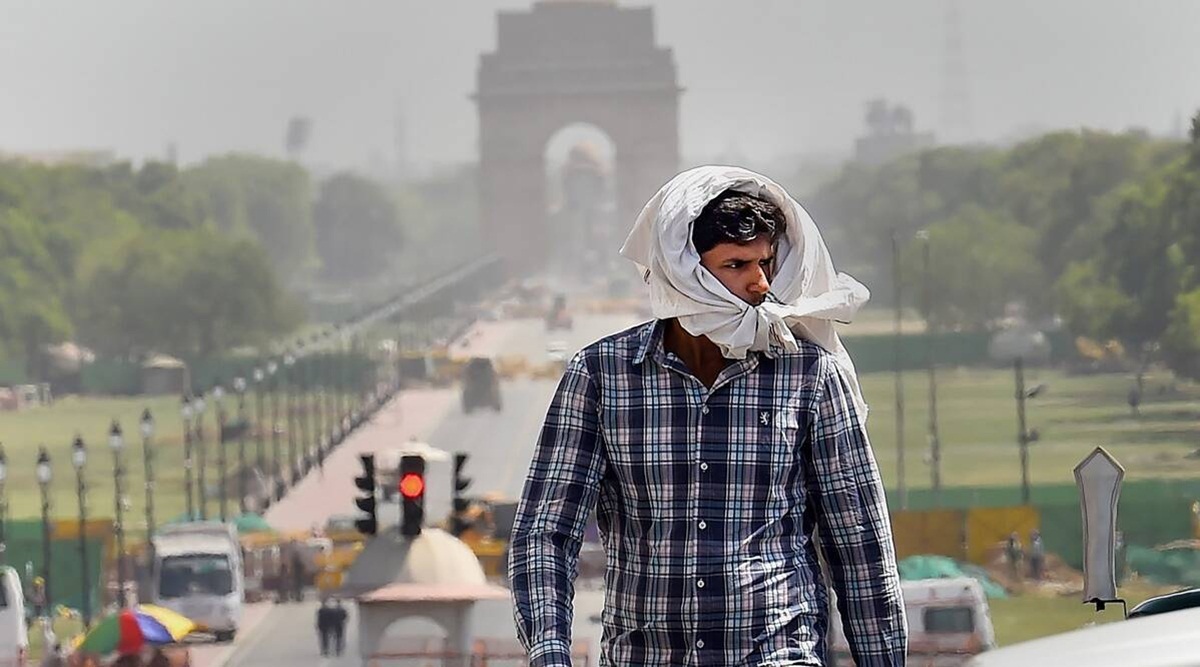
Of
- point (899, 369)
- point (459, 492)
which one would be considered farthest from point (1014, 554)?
point (459, 492)

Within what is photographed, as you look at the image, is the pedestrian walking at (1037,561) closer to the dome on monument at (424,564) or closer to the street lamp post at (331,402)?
the dome on monument at (424,564)

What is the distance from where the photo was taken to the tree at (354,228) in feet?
221

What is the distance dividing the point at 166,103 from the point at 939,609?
1919 inches

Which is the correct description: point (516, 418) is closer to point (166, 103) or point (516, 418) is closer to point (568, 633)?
point (166, 103)

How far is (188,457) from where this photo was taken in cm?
4400

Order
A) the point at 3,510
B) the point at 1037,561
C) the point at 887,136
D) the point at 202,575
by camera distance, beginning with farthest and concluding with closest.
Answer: the point at 887,136 → the point at 3,510 → the point at 1037,561 → the point at 202,575

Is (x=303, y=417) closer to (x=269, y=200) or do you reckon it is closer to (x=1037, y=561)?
(x=269, y=200)

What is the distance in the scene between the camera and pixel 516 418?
2048 inches

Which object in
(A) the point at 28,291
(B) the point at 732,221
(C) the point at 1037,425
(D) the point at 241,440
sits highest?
(A) the point at 28,291

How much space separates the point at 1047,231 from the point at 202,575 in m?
28.4

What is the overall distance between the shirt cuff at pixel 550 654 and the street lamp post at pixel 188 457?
3701 centimetres

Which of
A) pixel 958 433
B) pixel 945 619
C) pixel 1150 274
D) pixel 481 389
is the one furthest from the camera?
pixel 481 389

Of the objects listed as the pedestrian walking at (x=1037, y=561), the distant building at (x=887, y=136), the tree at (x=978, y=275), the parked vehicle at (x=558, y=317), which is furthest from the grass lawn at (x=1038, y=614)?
the distant building at (x=887, y=136)

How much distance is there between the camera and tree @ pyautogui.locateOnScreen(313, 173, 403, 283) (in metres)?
67.2
